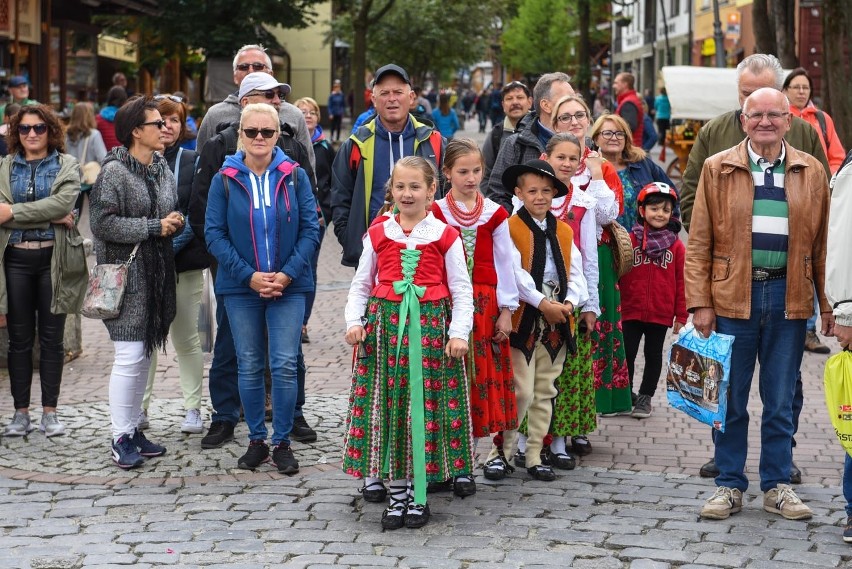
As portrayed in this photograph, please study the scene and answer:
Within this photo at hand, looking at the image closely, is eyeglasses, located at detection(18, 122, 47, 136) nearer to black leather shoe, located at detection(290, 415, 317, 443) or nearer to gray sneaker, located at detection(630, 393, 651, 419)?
black leather shoe, located at detection(290, 415, 317, 443)

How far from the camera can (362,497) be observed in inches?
242

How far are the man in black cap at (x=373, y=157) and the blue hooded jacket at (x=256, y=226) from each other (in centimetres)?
61

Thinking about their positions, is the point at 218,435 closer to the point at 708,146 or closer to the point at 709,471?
the point at 709,471

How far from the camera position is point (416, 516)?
5648 mm

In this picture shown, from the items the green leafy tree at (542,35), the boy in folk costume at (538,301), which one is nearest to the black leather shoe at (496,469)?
the boy in folk costume at (538,301)

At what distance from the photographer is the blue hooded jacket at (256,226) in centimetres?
650

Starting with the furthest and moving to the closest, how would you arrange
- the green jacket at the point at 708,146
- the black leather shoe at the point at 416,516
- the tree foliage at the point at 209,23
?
the tree foliage at the point at 209,23 → the green jacket at the point at 708,146 → the black leather shoe at the point at 416,516

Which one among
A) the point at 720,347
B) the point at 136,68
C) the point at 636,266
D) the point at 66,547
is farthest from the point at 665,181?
the point at 136,68

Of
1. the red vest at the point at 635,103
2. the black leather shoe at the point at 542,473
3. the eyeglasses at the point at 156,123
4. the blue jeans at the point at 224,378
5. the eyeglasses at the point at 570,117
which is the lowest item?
the black leather shoe at the point at 542,473

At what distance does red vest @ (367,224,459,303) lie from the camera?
5758 millimetres

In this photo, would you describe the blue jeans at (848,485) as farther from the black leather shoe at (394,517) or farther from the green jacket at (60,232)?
the green jacket at (60,232)

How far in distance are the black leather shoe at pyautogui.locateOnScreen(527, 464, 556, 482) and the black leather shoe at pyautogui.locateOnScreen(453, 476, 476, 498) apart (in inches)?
17.2

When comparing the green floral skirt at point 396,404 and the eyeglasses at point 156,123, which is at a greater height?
the eyeglasses at point 156,123

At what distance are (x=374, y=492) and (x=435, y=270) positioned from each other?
3.64 feet
